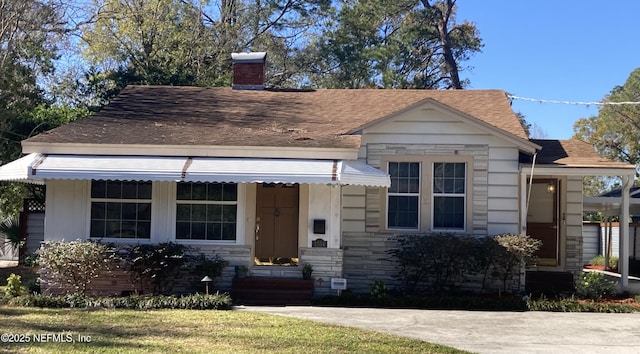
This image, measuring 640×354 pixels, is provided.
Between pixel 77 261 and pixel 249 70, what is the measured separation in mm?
8007

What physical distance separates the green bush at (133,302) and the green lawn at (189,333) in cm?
44

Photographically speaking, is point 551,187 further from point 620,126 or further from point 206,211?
point 620,126

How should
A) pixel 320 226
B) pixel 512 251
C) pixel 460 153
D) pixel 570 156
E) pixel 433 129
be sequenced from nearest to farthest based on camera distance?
pixel 512 251
pixel 320 226
pixel 460 153
pixel 433 129
pixel 570 156

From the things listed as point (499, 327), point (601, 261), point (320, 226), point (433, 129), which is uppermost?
point (433, 129)

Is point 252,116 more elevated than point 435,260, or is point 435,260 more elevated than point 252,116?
point 252,116

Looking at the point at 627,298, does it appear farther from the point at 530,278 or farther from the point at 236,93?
the point at 236,93

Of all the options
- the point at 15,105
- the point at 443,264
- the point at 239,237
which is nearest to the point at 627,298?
the point at 443,264

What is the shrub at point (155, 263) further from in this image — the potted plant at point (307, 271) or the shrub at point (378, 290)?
the shrub at point (378, 290)

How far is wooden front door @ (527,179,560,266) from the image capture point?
14.9 metres

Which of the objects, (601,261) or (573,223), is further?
(601,261)

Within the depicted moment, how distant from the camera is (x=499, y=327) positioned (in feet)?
32.9

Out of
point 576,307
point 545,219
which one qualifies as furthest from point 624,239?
point 576,307

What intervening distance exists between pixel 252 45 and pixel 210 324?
22413 mm

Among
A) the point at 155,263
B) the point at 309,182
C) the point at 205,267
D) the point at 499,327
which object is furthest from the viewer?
the point at 205,267
